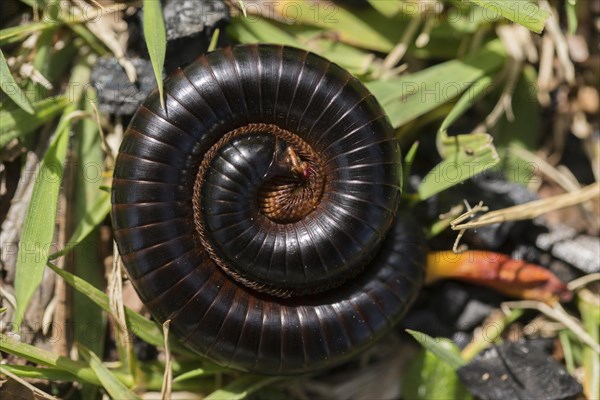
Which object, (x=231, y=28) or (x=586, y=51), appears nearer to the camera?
(x=231, y=28)

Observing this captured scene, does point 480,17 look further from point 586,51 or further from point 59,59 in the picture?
point 59,59

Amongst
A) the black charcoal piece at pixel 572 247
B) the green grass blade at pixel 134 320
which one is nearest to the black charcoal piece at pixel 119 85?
the green grass blade at pixel 134 320

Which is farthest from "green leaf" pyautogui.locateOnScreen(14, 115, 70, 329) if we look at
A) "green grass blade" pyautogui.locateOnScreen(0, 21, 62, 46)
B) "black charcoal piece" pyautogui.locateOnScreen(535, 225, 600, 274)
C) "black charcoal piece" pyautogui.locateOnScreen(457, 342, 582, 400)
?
"black charcoal piece" pyautogui.locateOnScreen(535, 225, 600, 274)

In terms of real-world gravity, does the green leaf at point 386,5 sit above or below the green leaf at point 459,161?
above

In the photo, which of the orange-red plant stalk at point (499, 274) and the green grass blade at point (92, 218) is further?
the orange-red plant stalk at point (499, 274)

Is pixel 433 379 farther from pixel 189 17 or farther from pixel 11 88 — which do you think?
pixel 11 88

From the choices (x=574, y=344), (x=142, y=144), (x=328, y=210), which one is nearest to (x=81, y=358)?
(x=142, y=144)

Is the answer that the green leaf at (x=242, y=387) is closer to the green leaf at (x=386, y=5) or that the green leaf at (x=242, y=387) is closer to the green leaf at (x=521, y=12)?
the green leaf at (x=386, y=5)
